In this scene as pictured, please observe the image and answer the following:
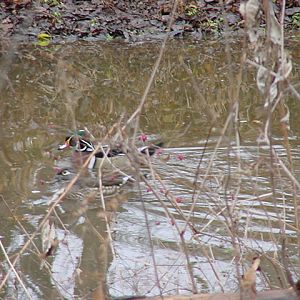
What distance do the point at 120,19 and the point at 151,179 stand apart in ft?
26.8

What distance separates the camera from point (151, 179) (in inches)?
219

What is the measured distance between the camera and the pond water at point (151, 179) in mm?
3942

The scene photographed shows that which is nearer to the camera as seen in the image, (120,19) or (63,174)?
(63,174)

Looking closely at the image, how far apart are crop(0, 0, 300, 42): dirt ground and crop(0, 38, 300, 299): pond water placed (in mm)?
777

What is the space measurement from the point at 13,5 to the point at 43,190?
7912 mm

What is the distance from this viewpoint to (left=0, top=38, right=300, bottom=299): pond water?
12.9ft

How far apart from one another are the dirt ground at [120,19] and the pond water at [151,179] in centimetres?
78

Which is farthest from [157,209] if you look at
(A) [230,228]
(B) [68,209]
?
(A) [230,228]

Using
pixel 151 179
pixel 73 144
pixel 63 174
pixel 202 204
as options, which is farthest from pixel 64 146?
pixel 202 204

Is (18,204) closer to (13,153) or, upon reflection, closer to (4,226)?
(4,226)

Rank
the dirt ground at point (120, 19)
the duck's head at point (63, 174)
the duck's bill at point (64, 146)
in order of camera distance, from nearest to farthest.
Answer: the duck's head at point (63, 174)
the duck's bill at point (64, 146)
the dirt ground at point (120, 19)

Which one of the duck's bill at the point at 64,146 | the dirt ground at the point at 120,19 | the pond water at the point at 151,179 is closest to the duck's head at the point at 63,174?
the pond water at the point at 151,179

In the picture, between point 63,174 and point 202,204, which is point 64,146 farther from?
point 202,204

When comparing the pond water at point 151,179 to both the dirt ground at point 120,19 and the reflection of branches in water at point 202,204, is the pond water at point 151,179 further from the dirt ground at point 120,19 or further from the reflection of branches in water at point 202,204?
the dirt ground at point 120,19
